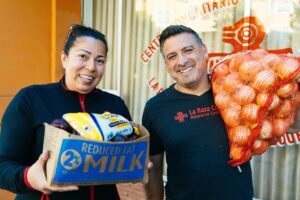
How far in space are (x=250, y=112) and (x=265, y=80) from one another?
0.56ft

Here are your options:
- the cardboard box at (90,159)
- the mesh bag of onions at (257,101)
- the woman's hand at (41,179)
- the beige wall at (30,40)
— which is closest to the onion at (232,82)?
the mesh bag of onions at (257,101)

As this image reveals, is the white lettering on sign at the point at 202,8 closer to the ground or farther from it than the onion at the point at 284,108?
farther from it

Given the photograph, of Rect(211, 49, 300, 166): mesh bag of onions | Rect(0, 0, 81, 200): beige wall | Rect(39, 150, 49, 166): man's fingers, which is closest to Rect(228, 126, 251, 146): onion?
Rect(211, 49, 300, 166): mesh bag of onions

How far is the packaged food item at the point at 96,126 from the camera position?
1476 millimetres

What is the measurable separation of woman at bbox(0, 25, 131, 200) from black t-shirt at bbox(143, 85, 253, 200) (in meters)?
0.30

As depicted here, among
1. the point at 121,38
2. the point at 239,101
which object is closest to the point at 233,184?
the point at 239,101

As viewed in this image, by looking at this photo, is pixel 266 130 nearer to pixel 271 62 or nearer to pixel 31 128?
pixel 271 62

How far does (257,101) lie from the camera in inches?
67.2

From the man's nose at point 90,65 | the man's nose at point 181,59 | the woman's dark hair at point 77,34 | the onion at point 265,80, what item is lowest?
the onion at point 265,80

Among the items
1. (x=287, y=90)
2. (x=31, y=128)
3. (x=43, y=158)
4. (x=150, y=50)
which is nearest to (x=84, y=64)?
(x=31, y=128)

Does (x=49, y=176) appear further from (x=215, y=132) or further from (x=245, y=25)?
(x=245, y=25)

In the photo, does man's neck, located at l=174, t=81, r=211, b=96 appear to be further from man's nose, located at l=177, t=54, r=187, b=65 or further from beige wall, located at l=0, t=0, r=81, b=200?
beige wall, located at l=0, t=0, r=81, b=200

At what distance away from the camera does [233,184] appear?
1.87 metres

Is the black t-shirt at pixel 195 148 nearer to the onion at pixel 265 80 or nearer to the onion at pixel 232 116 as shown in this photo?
the onion at pixel 232 116
